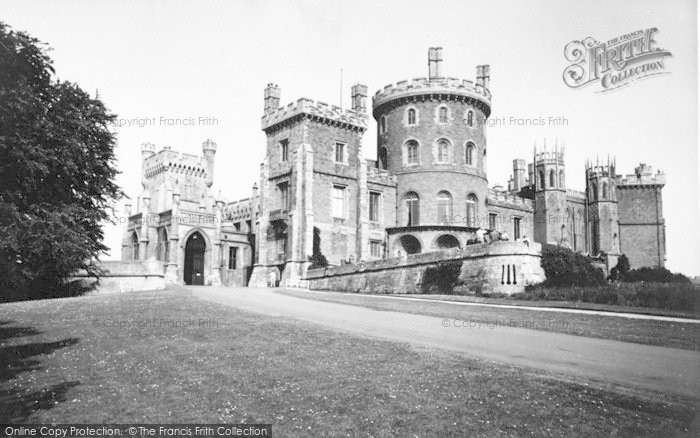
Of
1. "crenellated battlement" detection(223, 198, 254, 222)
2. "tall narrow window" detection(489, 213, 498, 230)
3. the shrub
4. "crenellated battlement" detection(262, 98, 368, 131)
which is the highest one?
"crenellated battlement" detection(262, 98, 368, 131)

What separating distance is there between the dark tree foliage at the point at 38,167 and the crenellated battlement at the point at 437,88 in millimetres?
27018

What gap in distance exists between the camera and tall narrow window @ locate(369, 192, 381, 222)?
135 feet

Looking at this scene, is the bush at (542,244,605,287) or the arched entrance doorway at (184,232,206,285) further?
the arched entrance doorway at (184,232,206,285)

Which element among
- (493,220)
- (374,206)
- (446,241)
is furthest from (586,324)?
(493,220)

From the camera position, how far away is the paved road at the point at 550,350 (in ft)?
28.6

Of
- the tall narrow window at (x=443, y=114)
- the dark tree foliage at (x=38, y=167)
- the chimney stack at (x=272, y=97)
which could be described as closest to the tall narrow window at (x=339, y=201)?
the chimney stack at (x=272, y=97)

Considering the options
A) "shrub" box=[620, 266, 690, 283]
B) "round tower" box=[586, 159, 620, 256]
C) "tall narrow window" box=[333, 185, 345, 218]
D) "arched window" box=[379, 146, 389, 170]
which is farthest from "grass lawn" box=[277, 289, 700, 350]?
"round tower" box=[586, 159, 620, 256]

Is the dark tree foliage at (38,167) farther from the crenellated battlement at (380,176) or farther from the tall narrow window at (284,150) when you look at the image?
the crenellated battlement at (380,176)

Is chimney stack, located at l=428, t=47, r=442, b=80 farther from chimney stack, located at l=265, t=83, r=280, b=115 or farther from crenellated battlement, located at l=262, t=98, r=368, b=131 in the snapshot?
chimney stack, located at l=265, t=83, r=280, b=115

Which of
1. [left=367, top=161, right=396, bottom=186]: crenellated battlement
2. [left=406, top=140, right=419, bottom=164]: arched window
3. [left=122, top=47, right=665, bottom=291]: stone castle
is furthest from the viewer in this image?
[left=406, top=140, right=419, bottom=164]: arched window

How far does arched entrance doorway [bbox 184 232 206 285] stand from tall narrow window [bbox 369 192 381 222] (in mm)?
16902

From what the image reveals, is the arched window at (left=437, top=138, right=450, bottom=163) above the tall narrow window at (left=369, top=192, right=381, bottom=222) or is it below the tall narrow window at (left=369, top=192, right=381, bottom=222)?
above

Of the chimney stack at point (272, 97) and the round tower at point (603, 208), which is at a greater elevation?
the chimney stack at point (272, 97)

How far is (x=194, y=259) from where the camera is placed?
50.4m
